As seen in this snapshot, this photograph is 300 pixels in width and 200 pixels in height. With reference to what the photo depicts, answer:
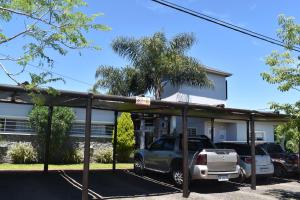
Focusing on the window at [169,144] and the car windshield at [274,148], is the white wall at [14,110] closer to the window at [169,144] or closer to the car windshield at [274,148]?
the window at [169,144]

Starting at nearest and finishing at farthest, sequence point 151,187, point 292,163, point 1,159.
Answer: point 151,187 → point 292,163 → point 1,159

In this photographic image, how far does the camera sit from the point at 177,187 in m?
14.4

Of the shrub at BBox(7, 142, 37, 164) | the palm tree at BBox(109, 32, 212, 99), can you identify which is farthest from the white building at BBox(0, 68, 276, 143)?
the palm tree at BBox(109, 32, 212, 99)

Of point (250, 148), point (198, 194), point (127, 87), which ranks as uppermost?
point (127, 87)

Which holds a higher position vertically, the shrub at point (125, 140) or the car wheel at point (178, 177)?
the shrub at point (125, 140)

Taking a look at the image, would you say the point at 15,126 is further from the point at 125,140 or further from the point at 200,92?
the point at 200,92

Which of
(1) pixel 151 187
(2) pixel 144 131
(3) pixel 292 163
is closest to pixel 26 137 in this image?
(2) pixel 144 131

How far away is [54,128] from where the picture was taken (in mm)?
21938

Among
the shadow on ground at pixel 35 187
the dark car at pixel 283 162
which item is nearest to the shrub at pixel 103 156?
the shadow on ground at pixel 35 187

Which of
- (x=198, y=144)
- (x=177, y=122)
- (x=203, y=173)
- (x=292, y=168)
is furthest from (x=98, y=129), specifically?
(x=203, y=173)

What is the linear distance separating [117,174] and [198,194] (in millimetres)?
4896

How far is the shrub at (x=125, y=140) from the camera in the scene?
960 inches

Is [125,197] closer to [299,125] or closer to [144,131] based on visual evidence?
[299,125]

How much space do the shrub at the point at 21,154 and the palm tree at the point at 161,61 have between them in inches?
310
